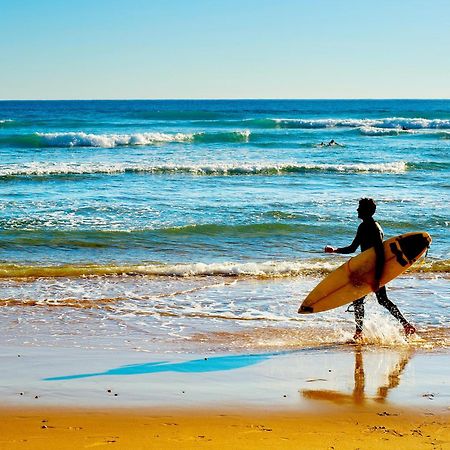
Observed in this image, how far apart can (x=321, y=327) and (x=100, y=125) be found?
142ft

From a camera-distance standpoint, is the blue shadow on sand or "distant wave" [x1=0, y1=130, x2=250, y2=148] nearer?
the blue shadow on sand

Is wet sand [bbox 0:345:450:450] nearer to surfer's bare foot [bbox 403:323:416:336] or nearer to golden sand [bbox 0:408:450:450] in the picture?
golden sand [bbox 0:408:450:450]

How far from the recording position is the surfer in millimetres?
7698

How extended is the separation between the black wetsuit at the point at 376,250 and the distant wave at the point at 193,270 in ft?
10.5

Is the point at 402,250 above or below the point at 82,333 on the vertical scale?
above

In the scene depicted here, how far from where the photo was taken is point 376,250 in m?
8.05

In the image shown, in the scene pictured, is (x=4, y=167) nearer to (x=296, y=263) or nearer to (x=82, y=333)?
(x=296, y=263)

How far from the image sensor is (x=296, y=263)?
1192 centimetres

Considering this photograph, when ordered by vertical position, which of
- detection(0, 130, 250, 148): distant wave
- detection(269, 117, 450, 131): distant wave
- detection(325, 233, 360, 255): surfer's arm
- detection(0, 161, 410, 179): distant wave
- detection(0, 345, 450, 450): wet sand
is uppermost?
detection(269, 117, 450, 131): distant wave

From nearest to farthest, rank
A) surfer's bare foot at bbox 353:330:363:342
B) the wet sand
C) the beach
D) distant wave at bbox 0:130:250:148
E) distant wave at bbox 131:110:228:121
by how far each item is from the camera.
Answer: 1. the wet sand
2. the beach
3. surfer's bare foot at bbox 353:330:363:342
4. distant wave at bbox 0:130:250:148
5. distant wave at bbox 131:110:228:121

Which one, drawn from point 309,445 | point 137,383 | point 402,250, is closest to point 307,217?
point 402,250

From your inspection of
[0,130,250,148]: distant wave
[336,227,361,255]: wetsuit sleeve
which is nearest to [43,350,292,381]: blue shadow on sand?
[336,227,361,255]: wetsuit sleeve

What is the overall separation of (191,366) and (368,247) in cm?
258

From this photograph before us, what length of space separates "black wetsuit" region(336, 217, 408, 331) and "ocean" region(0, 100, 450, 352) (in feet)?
0.59
